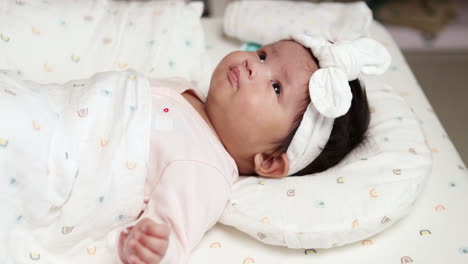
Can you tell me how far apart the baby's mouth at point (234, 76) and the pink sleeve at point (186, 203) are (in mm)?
201

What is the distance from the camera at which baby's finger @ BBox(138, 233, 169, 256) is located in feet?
2.76

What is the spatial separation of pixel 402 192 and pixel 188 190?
45 cm

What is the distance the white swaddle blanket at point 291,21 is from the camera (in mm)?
1487

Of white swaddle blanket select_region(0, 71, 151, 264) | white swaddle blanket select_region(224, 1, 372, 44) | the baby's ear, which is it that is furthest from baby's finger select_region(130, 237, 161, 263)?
white swaddle blanket select_region(224, 1, 372, 44)

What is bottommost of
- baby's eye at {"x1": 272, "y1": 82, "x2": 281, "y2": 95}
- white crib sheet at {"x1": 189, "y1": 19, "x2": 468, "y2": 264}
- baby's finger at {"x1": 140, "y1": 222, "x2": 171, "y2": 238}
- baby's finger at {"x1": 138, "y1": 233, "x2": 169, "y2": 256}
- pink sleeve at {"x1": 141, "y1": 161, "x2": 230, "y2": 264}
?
white crib sheet at {"x1": 189, "y1": 19, "x2": 468, "y2": 264}

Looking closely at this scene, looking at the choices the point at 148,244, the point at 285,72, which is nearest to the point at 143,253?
the point at 148,244

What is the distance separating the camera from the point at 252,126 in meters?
1.07

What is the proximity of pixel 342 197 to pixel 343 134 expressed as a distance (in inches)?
5.9

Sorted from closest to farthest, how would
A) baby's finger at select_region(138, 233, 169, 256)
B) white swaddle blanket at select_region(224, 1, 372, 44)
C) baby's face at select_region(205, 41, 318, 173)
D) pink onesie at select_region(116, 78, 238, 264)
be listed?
baby's finger at select_region(138, 233, 169, 256) → pink onesie at select_region(116, 78, 238, 264) → baby's face at select_region(205, 41, 318, 173) → white swaddle blanket at select_region(224, 1, 372, 44)

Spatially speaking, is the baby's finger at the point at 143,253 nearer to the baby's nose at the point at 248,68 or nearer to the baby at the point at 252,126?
the baby at the point at 252,126

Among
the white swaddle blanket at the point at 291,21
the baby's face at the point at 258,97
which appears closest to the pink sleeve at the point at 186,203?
the baby's face at the point at 258,97

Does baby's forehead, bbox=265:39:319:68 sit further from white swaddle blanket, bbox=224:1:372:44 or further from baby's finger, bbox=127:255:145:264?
baby's finger, bbox=127:255:145:264

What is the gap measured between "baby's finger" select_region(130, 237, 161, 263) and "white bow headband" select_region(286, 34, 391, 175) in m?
0.39

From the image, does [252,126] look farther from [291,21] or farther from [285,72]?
[291,21]
